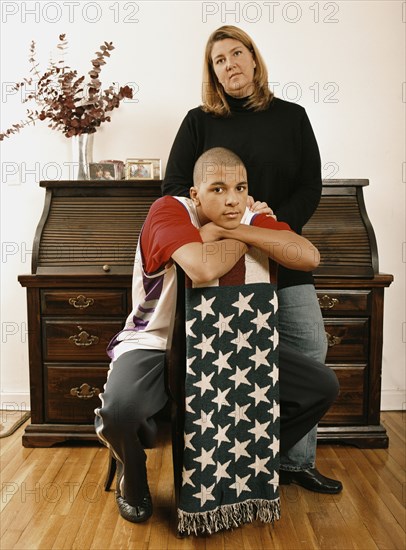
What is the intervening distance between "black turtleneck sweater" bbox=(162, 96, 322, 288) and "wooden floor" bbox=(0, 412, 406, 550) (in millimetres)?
835

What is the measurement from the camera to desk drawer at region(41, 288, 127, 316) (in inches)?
109

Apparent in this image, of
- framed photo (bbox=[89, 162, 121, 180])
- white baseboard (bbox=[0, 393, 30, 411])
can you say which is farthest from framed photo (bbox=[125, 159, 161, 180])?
white baseboard (bbox=[0, 393, 30, 411])

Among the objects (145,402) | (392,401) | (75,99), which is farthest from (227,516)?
(75,99)

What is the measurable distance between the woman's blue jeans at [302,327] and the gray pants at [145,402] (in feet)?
0.41

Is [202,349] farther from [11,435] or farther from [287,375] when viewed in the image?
[11,435]

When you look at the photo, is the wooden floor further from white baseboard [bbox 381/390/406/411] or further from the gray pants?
white baseboard [bbox 381/390/406/411]

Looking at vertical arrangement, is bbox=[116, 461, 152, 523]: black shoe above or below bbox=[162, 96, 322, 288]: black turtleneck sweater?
below

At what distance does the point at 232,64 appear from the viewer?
221 cm

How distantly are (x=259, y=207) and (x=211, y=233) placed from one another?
0.25 meters

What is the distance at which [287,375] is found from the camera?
2.09 meters

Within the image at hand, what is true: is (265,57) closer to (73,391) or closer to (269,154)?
(269,154)

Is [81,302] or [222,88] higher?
[222,88]

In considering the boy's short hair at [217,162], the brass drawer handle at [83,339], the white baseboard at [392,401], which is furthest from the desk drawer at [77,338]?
the white baseboard at [392,401]

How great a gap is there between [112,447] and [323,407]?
0.73m
